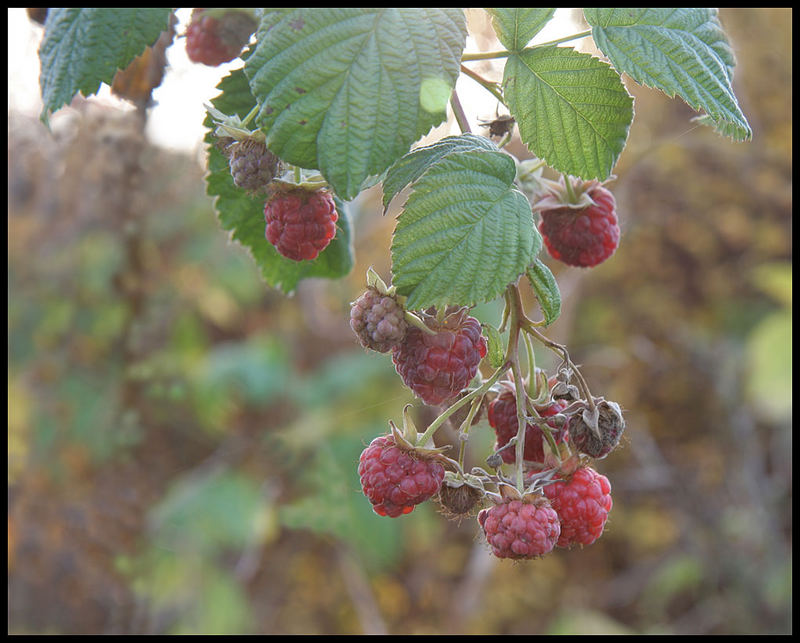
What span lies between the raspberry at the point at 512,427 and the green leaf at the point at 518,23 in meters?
0.32

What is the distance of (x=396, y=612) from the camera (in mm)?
2738

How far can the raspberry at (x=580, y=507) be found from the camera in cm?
60

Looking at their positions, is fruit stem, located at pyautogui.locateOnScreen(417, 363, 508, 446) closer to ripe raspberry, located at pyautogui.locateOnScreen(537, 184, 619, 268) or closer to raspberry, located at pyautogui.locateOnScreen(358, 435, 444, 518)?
raspberry, located at pyautogui.locateOnScreen(358, 435, 444, 518)

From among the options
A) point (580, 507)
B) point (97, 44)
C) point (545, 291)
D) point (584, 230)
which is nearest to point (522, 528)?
point (580, 507)

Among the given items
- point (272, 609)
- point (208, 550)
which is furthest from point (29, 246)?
point (272, 609)

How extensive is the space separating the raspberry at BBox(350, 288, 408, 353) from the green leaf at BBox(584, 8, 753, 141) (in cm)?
28

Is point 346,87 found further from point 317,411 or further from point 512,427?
point 317,411

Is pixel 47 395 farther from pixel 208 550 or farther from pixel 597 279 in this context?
pixel 597 279

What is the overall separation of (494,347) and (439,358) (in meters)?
0.06

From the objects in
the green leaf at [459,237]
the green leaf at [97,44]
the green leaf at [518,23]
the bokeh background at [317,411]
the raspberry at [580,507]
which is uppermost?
the green leaf at [97,44]

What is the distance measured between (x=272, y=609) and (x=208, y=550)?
65 cm

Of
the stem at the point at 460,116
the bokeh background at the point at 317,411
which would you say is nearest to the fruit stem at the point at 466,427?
the stem at the point at 460,116

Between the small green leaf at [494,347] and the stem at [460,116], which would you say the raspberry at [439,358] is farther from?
the stem at [460,116]

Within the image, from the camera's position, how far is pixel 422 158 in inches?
21.3
